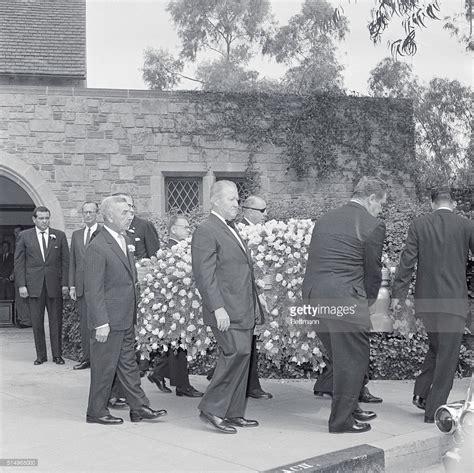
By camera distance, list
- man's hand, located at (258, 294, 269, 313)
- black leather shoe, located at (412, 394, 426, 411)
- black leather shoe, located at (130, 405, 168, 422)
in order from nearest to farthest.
→ black leather shoe, located at (130, 405, 168, 422) < man's hand, located at (258, 294, 269, 313) < black leather shoe, located at (412, 394, 426, 411)

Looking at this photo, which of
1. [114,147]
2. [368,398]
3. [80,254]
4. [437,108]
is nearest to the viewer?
[368,398]

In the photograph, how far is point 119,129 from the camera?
47.2 ft

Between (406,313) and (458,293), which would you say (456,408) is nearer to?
(458,293)

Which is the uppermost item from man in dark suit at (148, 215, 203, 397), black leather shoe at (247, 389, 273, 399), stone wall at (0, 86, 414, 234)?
stone wall at (0, 86, 414, 234)

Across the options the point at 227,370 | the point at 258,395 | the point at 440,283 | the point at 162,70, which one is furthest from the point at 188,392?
the point at 162,70

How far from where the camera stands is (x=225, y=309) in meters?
5.65

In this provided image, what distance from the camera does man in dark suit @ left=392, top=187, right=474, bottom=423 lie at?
592cm

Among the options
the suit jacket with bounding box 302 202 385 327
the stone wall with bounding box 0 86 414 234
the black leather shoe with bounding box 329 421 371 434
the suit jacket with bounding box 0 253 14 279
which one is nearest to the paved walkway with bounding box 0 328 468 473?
the black leather shoe with bounding box 329 421 371 434

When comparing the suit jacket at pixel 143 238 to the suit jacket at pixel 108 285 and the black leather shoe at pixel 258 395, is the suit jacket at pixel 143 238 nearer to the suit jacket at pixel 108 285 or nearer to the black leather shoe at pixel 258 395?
the black leather shoe at pixel 258 395

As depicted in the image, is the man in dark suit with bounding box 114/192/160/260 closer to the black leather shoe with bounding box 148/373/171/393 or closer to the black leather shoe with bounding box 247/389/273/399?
the black leather shoe with bounding box 148/373/171/393

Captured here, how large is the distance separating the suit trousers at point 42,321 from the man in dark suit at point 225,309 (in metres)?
4.19

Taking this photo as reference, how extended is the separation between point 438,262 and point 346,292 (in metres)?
0.99

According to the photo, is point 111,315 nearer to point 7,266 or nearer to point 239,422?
point 239,422

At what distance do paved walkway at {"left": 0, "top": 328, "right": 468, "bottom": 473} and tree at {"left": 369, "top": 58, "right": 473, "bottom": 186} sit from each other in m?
17.6
